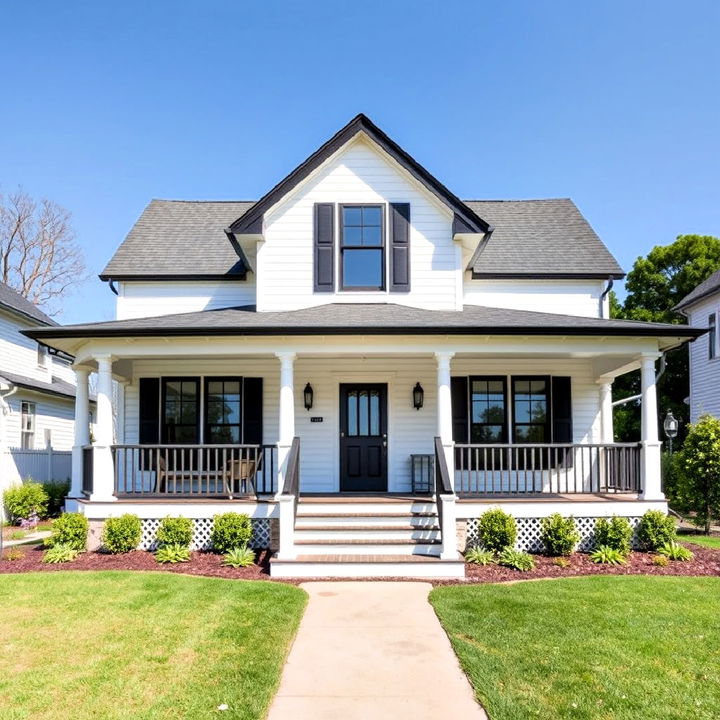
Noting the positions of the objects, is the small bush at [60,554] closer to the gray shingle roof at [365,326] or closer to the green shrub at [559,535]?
the gray shingle roof at [365,326]

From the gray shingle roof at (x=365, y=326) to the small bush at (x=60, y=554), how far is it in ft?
11.3

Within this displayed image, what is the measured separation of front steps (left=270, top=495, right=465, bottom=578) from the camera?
29.2ft

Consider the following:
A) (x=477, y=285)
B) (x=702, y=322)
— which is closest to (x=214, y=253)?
(x=477, y=285)

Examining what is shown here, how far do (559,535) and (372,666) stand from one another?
214 inches

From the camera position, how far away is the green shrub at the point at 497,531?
979 cm

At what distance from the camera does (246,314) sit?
1159cm

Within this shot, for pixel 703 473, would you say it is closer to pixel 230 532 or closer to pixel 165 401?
pixel 230 532

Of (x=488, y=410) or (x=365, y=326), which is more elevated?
(x=365, y=326)

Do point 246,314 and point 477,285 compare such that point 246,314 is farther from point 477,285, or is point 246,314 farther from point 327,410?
point 477,285

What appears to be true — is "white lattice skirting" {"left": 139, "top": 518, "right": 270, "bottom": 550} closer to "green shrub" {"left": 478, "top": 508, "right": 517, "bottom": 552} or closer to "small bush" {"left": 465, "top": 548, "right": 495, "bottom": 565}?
"small bush" {"left": 465, "top": 548, "right": 495, "bottom": 565}

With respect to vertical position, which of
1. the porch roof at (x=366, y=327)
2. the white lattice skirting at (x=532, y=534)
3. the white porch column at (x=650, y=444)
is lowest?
the white lattice skirting at (x=532, y=534)

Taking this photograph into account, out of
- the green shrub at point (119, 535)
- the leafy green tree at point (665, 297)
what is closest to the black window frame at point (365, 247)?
the green shrub at point (119, 535)

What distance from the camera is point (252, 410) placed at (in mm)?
12320

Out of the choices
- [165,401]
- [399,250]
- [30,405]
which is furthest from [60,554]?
[30,405]
